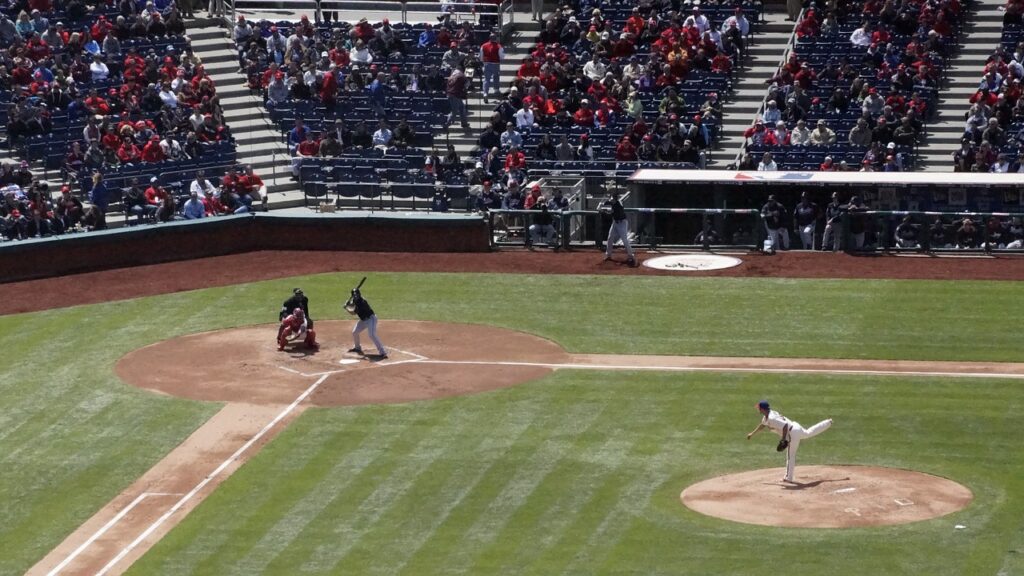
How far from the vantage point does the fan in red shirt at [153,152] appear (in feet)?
141

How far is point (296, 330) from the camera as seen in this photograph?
31.0m

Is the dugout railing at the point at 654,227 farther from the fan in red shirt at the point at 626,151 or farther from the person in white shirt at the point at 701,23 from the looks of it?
the person in white shirt at the point at 701,23

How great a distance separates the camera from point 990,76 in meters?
42.6

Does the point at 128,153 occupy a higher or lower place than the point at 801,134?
lower

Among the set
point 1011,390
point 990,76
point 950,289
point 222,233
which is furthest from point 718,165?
point 1011,390

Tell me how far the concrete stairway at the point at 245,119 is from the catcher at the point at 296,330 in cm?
1232

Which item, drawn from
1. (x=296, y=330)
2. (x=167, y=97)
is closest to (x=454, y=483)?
(x=296, y=330)

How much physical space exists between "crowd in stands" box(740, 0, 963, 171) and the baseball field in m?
6.48

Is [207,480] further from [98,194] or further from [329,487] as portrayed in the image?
[98,194]

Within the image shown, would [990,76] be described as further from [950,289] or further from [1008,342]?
[1008,342]

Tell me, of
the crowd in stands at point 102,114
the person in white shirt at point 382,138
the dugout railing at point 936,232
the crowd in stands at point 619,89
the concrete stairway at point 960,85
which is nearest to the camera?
the dugout railing at point 936,232

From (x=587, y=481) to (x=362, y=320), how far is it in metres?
7.21

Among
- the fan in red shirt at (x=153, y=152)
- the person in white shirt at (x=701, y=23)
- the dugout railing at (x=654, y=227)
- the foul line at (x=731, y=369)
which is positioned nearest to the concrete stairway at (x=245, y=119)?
the fan in red shirt at (x=153, y=152)

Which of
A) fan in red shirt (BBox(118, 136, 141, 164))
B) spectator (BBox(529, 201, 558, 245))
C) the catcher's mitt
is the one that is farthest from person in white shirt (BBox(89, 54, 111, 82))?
the catcher's mitt
